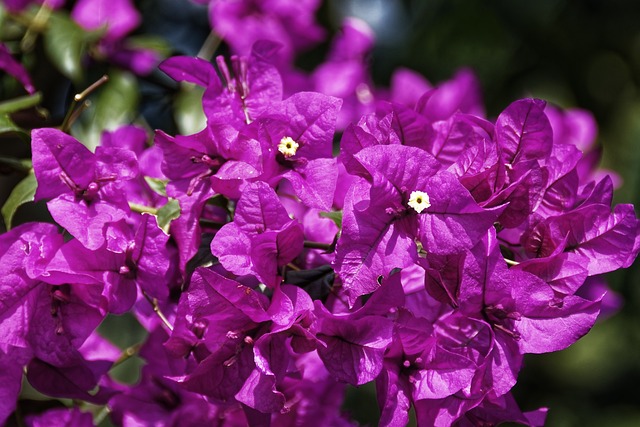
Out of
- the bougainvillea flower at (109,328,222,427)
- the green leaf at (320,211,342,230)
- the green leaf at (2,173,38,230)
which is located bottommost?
the bougainvillea flower at (109,328,222,427)

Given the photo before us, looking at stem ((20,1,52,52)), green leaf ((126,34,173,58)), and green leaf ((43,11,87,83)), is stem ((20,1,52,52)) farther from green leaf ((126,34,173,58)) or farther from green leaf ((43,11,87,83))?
green leaf ((126,34,173,58))

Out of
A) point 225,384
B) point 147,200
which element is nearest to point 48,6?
point 147,200

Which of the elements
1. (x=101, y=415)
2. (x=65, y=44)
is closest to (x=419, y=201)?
(x=101, y=415)

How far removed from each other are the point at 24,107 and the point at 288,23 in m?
0.79

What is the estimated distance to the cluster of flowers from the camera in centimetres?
89

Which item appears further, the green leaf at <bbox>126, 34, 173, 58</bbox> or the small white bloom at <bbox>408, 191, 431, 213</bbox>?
the green leaf at <bbox>126, 34, 173, 58</bbox>

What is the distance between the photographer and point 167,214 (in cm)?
99

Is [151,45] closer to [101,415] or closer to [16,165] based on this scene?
[16,165]

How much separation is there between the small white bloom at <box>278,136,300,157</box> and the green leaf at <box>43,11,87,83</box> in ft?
1.98

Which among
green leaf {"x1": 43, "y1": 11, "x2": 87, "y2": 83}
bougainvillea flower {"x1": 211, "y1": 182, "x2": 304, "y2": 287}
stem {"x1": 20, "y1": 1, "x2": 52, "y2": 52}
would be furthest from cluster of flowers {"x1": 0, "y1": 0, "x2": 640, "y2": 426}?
stem {"x1": 20, "y1": 1, "x2": 52, "y2": 52}

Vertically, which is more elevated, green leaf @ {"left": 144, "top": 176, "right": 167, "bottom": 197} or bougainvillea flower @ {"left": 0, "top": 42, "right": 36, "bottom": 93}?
green leaf @ {"left": 144, "top": 176, "right": 167, "bottom": 197}

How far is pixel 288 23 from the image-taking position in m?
1.89

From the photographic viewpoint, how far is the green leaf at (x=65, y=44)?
4.75 feet

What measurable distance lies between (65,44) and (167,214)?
0.61 meters
